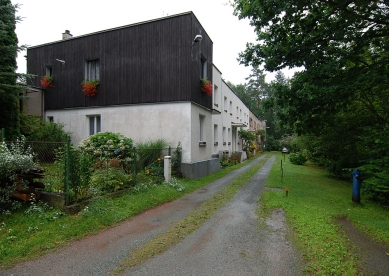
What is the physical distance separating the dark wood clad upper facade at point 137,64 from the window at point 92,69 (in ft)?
0.68

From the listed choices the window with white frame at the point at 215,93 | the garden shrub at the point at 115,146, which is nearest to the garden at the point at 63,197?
the garden shrub at the point at 115,146

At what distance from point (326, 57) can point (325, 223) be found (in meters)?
5.98

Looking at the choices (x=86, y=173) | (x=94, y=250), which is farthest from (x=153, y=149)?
(x=94, y=250)

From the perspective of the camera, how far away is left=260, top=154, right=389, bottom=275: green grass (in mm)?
3398

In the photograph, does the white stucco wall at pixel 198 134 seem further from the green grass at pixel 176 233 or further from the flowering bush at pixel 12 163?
the flowering bush at pixel 12 163

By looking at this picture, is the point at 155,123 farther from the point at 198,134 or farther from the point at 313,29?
the point at 313,29

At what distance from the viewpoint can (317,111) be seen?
867cm

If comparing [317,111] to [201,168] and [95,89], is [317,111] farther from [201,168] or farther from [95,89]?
[95,89]

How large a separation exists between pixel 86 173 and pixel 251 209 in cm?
444

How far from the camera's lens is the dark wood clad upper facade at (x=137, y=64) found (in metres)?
10.2

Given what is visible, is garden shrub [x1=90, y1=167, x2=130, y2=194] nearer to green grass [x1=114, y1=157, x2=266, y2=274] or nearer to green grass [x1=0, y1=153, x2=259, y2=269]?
green grass [x1=0, y1=153, x2=259, y2=269]

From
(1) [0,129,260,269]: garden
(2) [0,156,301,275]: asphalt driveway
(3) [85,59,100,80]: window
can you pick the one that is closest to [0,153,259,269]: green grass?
(1) [0,129,260,269]: garden

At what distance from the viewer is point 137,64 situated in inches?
425

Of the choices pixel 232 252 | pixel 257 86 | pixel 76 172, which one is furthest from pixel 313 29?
pixel 257 86
